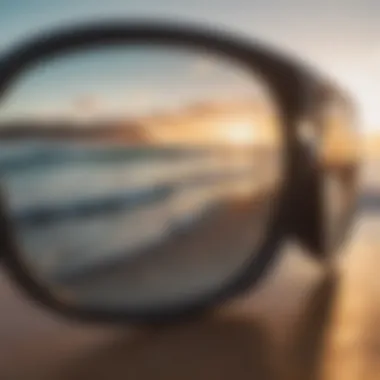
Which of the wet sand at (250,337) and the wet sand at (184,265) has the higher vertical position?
the wet sand at (184,265)

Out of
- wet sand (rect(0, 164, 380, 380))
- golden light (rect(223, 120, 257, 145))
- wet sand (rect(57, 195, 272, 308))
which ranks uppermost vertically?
golden light (rect(223, 120, 257, 145))

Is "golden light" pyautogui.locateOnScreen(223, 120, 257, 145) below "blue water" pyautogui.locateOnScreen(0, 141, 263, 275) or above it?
above

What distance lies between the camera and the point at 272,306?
31cm

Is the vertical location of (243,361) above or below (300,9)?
below

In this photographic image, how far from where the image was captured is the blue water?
321mm

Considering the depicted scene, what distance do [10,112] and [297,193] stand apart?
0.11 metres

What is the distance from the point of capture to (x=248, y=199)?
317 millimetres

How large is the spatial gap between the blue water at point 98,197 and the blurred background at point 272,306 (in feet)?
0.08

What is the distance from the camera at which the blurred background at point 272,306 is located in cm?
27

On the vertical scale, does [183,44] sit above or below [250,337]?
above

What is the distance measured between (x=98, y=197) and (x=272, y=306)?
0.25 ft

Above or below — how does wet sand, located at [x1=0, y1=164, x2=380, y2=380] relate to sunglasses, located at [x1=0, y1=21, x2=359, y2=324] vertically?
below

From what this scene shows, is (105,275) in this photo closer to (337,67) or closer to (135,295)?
(135,295)

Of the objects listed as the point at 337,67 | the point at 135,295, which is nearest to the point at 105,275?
the point at 135,295
